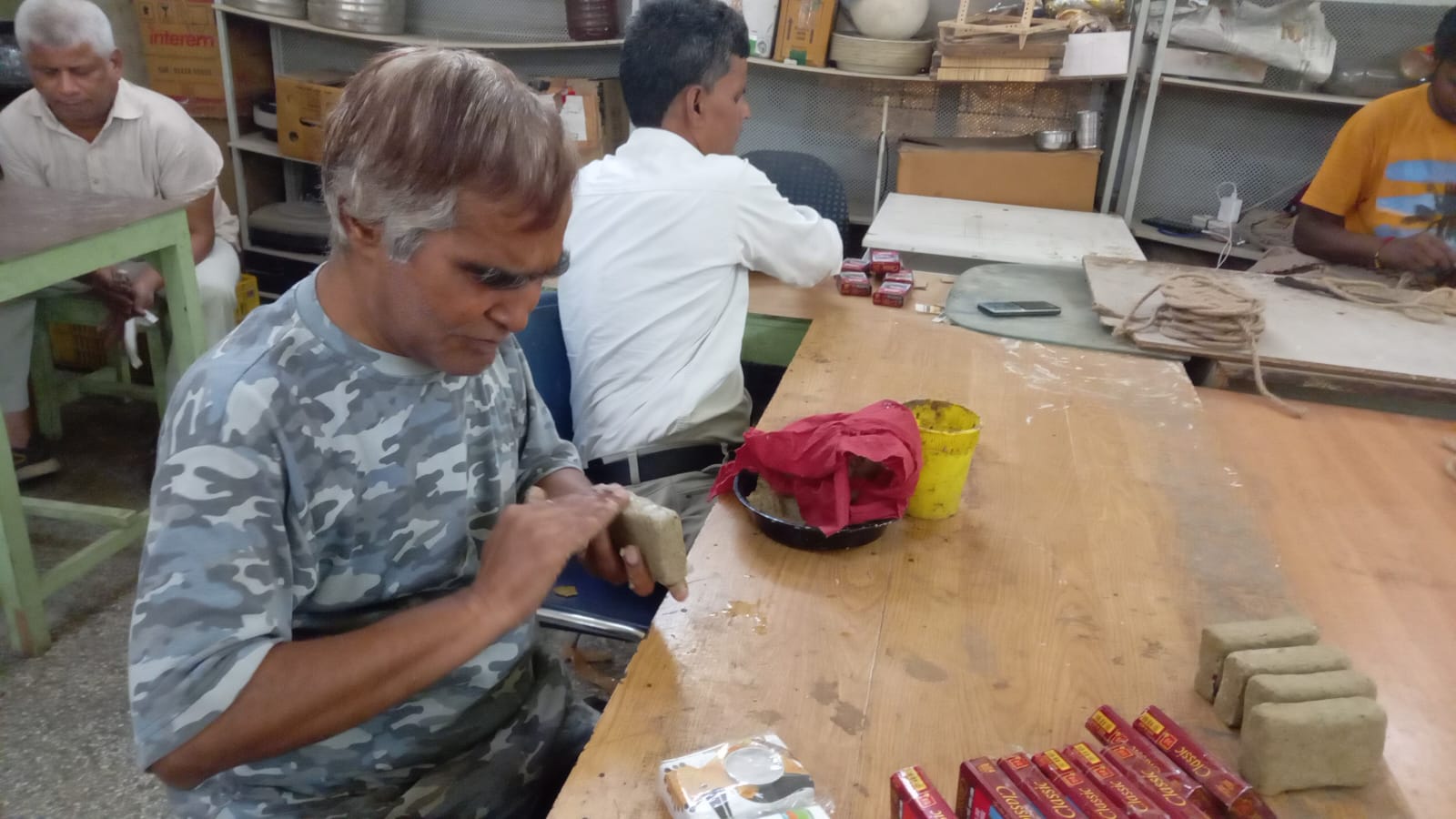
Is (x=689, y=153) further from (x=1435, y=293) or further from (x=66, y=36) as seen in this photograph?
(x=66, y=36)

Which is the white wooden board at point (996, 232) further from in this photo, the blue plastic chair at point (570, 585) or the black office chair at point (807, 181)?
the blue plastic chair at point (570, 585)

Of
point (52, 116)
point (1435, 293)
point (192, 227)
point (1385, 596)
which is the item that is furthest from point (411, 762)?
point (52, 116)

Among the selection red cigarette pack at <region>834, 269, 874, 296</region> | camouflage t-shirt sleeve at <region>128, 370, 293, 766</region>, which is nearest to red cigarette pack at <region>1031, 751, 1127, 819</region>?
camouflage t-shirt sleeve at <region>128, 370, 293, 766</region>

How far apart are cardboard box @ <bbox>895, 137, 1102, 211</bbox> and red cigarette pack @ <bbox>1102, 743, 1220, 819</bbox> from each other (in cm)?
299

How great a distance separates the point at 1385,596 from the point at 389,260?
4.18 feet

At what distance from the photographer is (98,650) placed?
7.55ft

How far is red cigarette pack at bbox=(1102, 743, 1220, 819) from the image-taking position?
2.59 feet

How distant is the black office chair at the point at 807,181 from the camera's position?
3477 millimetres

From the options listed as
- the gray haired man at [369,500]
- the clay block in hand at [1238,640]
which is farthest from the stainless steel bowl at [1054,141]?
the gray haired man at [369,500]

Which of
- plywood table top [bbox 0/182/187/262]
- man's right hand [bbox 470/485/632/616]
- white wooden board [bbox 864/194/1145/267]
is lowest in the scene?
white wooden board [bbox 864/194/1145/267]

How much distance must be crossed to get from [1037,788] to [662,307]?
1.19 meters

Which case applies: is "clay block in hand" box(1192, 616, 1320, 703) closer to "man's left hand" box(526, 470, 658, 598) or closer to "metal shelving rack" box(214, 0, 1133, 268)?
"man's left hand" box(526, 470, 658, 598)

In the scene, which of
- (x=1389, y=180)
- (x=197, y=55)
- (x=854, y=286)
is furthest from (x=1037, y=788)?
(x=197, y=55)

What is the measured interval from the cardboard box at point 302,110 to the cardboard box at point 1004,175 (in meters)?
2.40
